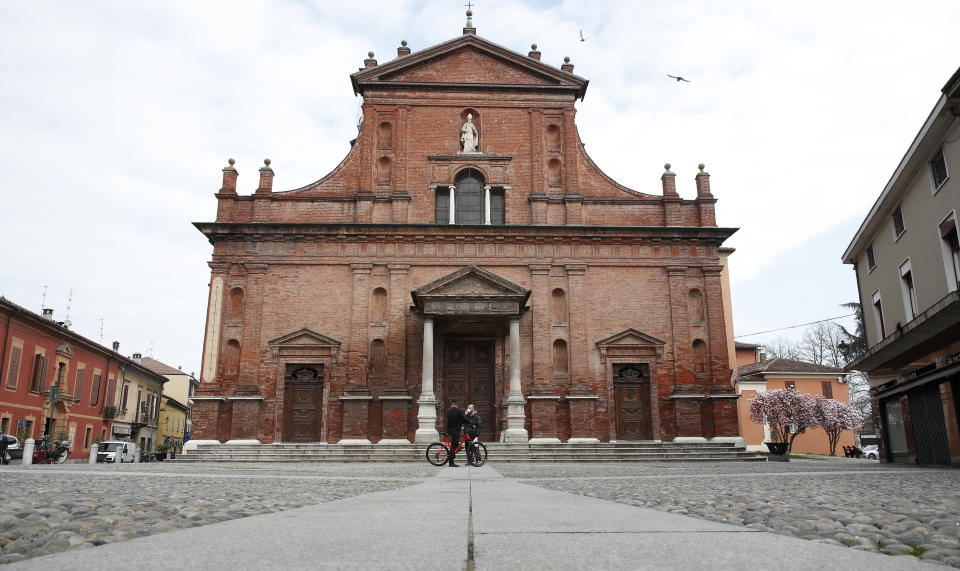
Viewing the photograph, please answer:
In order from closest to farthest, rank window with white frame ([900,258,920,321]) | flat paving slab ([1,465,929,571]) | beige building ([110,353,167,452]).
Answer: flat paving slab ([1,465,929,571]) → window with white frame ([900,258,920,321]) → beige building ([110,353,167,452])

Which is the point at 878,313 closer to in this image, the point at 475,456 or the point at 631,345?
the point at 631,345

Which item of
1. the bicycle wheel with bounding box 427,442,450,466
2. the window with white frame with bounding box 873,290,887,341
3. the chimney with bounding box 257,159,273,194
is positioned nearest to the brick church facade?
the chimney with bounding box 257,159,273,194

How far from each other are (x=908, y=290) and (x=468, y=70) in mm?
16202

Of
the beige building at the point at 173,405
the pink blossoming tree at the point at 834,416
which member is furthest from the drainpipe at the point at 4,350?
the pink blossoming tree at the point at 834,416

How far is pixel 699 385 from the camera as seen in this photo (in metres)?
22.2

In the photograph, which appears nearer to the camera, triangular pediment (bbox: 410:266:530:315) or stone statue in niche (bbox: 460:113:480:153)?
triangular pediment (bbox: 410:266:530:315)

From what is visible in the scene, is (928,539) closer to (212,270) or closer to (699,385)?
(699,385)

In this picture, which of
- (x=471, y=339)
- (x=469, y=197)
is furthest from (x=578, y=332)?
(x=469, y=197)

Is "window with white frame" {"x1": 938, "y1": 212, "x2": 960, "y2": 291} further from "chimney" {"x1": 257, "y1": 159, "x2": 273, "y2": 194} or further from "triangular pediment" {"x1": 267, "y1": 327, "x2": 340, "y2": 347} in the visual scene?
"chimney" {"x1": 257, "y1": 159, "x2": 273, "y2": 194}

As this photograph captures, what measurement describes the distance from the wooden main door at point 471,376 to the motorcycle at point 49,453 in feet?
53.6

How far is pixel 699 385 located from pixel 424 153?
12586 millimetres

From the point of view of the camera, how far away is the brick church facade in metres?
21.5

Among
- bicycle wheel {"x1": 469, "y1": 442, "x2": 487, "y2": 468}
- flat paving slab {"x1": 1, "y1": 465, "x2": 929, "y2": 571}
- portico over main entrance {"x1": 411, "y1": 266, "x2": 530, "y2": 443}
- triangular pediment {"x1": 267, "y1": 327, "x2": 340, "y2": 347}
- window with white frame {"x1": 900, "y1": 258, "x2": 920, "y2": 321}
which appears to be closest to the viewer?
flat paving slab {"x1": 1, "y1": 465, "x2": 929, "y2": 571}

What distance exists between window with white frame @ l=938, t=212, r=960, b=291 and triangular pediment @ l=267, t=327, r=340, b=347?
1687 centimetres
